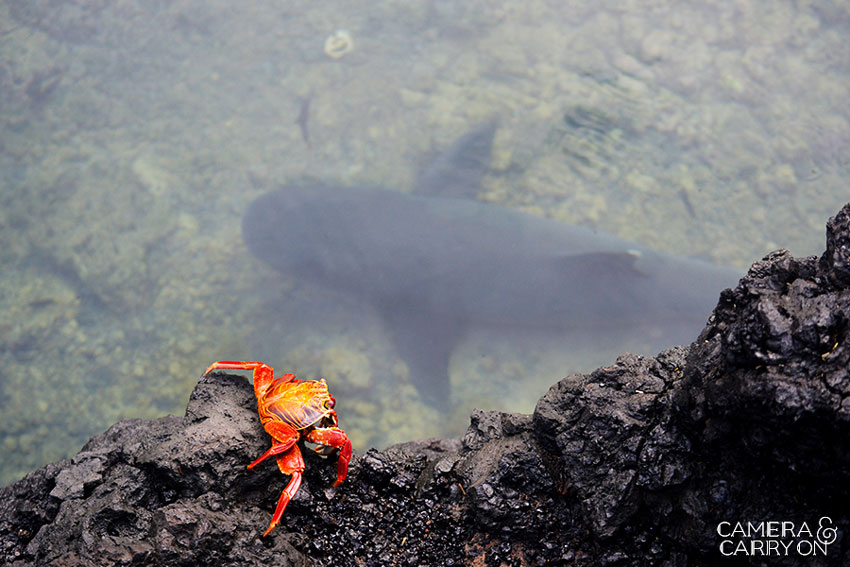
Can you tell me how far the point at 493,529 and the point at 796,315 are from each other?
1505mm

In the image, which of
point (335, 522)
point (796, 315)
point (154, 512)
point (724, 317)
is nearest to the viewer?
point (796, 315)

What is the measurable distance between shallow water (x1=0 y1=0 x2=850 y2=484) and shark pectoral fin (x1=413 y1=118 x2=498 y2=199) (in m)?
0.17

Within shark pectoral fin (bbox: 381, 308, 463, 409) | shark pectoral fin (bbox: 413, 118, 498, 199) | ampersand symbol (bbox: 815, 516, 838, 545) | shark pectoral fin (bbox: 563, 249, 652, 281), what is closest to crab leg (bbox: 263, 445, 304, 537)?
ampersand symbol (bbox: 815, 516, 838, 545)

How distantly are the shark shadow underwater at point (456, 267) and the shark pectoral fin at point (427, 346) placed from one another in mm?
11

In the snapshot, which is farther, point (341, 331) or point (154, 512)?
point (341, 331)

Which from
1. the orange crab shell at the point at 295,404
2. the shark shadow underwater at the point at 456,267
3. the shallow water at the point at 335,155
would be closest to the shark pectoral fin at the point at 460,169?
the shark shadow underwater at the point at 456,267

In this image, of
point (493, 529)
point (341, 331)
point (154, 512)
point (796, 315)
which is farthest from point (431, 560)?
point (341, 331)

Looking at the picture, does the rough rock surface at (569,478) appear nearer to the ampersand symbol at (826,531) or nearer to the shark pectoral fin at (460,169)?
the ampersand symbol at (826,531)

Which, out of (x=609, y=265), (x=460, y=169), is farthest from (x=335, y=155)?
(x=609, y=265)

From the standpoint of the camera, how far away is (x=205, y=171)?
7250mm

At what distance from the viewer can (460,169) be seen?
274 inches

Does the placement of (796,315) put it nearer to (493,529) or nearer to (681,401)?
(681,401)

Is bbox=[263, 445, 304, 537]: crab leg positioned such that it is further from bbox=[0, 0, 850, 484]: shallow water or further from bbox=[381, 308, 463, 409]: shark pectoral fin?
bbox=[381, 308, 463, 409]: shark pectoral fin

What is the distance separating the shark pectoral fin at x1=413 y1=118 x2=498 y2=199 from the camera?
692 centimetres
